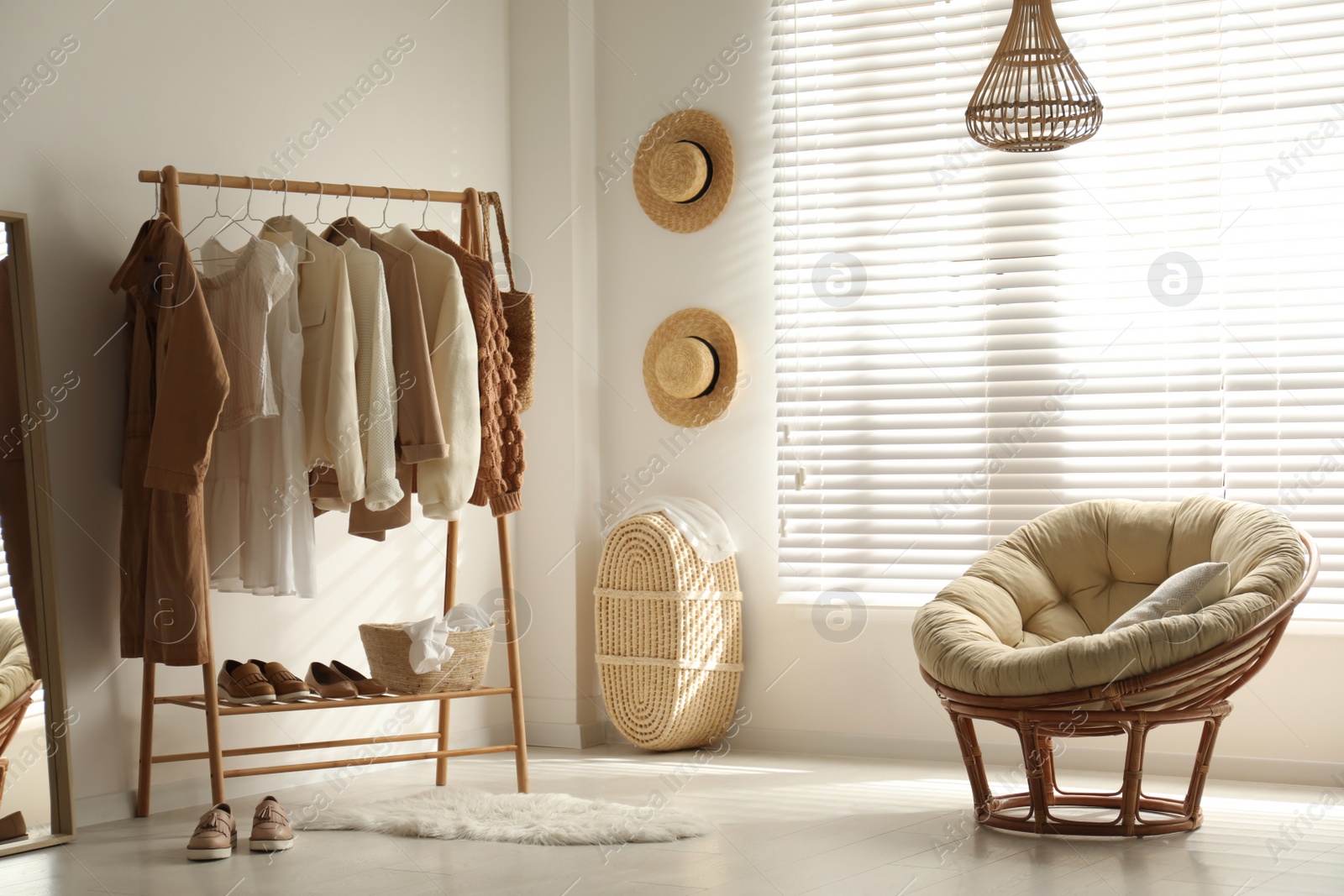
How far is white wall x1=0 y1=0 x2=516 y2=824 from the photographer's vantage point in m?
3.27

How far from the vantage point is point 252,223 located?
380cm

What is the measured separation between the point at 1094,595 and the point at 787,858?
1178 mm

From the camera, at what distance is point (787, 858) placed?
9.68 feet

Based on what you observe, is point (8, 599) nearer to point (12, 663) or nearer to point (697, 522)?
point (12, 663)

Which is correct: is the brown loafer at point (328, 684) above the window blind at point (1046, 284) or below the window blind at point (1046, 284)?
below

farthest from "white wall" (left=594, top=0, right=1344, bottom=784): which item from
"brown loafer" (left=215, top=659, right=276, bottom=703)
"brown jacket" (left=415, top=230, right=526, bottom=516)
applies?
"brown loafer" (left=215, top=659, right=276, bottom=703)

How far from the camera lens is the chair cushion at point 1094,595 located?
2938mm

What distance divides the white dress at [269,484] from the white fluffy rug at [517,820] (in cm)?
60

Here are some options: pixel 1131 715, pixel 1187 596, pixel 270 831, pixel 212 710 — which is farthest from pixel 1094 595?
pixel 212 710

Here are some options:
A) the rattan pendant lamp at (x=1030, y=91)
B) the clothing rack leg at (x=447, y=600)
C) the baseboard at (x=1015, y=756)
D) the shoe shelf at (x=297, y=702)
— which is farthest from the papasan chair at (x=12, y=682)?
the rattan pendant lamp at (x=1030, y=91)

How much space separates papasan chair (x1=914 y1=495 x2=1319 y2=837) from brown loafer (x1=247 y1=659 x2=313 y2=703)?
1.56 meters

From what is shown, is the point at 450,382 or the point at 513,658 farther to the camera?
the point at 513,658

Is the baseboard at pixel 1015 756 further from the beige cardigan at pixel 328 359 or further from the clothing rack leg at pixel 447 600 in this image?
the beige cardigan at pixel 328 359

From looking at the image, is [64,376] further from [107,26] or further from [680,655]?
[680,655]
